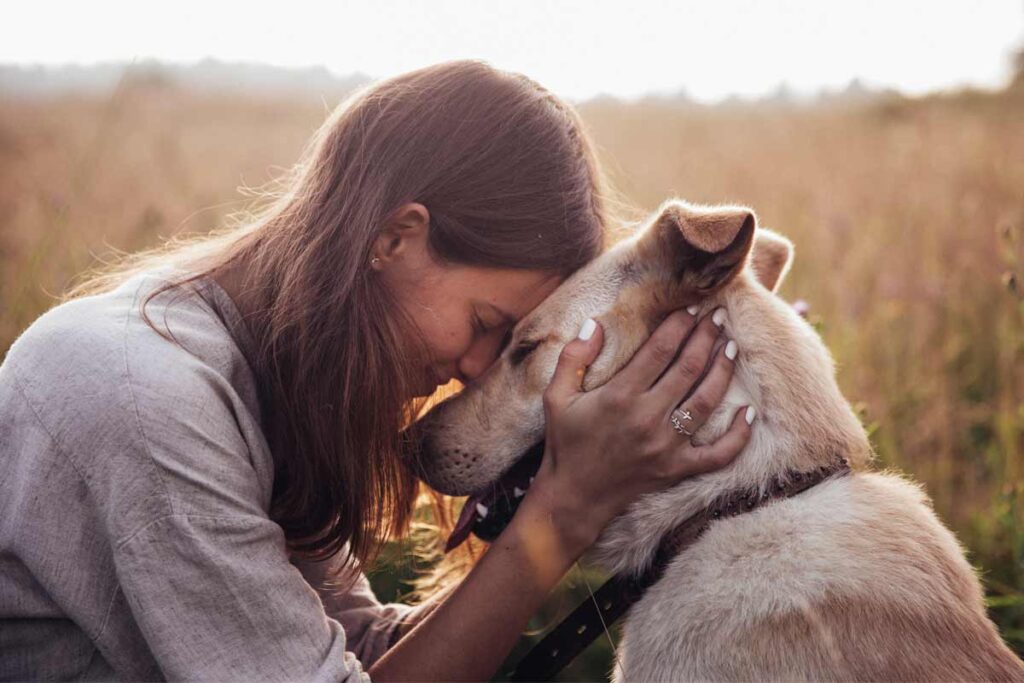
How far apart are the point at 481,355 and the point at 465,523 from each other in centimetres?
50

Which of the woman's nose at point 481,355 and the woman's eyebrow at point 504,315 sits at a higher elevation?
the woman's eyebrow at point 504,315

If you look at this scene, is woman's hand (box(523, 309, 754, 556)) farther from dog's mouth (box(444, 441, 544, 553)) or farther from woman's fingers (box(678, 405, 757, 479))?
dog's mouth (box(444, 441, 544, 553))

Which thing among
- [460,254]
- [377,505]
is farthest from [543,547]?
[460,254]

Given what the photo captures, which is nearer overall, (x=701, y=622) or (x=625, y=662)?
(x=701, y=622)

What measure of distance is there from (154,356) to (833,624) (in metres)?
1.60

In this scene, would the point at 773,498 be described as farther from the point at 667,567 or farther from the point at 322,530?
the point at 322,530

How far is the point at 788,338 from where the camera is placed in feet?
7.39

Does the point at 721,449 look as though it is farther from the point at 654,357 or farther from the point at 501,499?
the point at 501,499

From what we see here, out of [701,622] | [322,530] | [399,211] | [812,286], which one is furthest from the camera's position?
[812,286]

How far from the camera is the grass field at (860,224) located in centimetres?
380

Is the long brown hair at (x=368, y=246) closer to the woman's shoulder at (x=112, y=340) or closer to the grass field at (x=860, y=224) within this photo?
the woman's shoulder at (x=112, y=340)

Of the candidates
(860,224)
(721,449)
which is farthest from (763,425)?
(860,224)

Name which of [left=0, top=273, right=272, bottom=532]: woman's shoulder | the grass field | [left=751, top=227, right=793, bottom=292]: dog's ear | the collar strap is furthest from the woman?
the grass field

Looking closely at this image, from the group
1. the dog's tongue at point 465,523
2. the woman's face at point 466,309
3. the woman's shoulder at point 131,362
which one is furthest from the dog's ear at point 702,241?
the woman's shoulder at point 131,362
